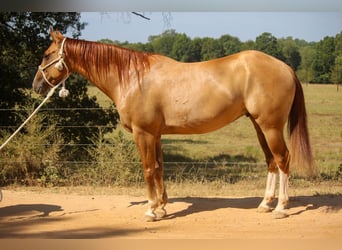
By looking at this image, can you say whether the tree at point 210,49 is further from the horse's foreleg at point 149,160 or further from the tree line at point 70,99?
the horse's foreleg at point 149,160

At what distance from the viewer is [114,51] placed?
157 inches

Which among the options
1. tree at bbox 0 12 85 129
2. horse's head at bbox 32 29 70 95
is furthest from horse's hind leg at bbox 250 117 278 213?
tree at bbox 0 12 85 129

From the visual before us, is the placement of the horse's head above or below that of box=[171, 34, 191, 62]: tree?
below

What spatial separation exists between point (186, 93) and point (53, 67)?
1296 mm

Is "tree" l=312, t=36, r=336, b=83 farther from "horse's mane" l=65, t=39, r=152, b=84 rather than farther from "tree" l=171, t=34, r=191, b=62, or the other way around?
"horse's mane" l=65, t=39, r=152, b=84

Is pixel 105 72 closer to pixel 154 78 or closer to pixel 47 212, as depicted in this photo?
pixel 154 78

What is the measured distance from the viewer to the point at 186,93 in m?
3.85

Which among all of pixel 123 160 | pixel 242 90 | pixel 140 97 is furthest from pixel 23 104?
pixel 242 90

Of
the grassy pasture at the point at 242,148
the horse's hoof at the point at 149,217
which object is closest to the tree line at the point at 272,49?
the grassy pasture at the point at 242,148

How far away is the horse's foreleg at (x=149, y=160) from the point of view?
12.6 feet

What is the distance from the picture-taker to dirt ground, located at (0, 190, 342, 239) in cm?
360

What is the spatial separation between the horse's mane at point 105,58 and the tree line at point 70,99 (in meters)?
1.88

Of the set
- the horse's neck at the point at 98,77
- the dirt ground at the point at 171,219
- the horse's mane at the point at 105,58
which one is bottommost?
the dirt ground at the point at 171,219

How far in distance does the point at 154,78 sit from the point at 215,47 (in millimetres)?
2356
